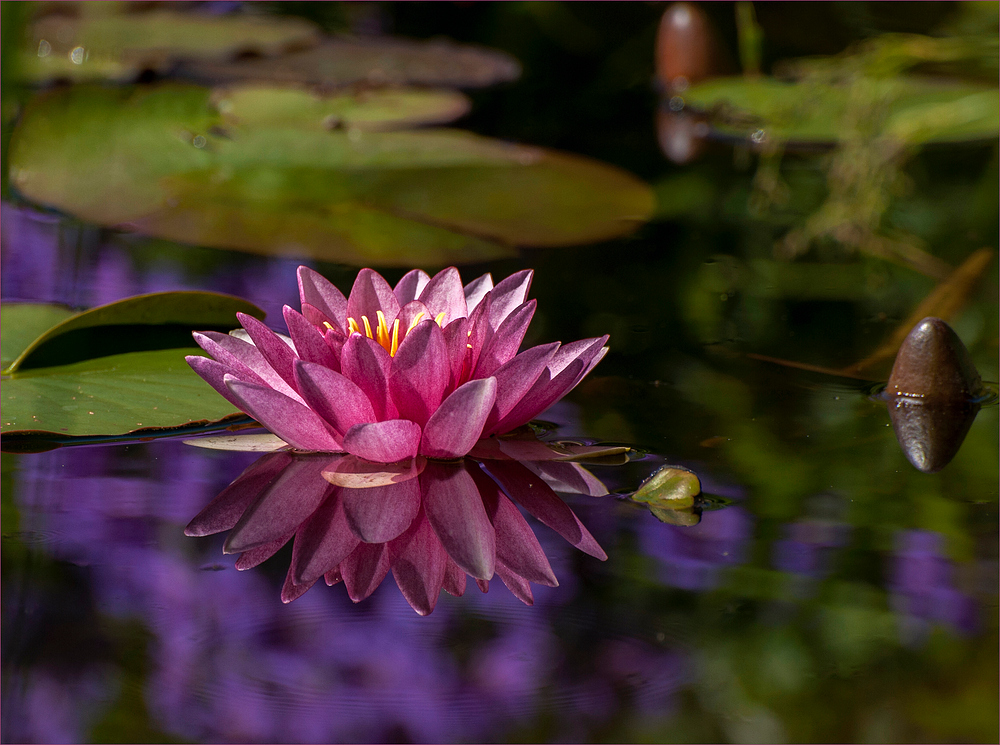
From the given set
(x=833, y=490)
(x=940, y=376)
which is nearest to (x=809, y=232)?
(x=940, y=376)

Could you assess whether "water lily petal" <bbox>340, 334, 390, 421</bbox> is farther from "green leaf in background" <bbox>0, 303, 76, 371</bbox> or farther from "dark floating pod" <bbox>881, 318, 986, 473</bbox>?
"dark floating pod" <bbox>881, 318, 986, 473</bbox>

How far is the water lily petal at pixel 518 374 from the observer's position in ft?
3.19

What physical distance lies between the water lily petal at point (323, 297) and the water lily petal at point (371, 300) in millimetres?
32

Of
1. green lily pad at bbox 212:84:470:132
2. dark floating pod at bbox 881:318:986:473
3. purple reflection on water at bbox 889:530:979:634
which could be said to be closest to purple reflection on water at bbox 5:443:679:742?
purple reflection on water at bbox 889:530:979:634

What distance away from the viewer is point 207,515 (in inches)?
37.4

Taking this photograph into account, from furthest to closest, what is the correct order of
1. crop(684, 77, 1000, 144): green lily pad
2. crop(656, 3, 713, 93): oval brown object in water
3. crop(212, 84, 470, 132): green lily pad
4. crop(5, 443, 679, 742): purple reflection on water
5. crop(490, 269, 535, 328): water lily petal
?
crop(656, 3, 713, 93): oval brown object in water
crop(212, 84, 470, 132): green lily pad
crop(684, 77, 1000, 144): green lily pad
crop(490, 269, 535, 328): water lily petal
crop(5, 443, 679, 742): purple reflection on water

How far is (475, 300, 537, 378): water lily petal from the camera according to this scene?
40.3 inches

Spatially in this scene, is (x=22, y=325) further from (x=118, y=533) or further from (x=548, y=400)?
(x=548, y=400)

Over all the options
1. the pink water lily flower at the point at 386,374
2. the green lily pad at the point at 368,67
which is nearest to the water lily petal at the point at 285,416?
the pink water lily flower at the point at 386,374

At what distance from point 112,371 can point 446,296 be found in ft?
1.52

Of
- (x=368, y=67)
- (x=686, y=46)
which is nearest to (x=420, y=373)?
(x=368, y=67)

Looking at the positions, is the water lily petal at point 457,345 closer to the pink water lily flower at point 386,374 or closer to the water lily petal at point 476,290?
the pink water lily flower at point 386,374

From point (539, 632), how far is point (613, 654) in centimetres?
7

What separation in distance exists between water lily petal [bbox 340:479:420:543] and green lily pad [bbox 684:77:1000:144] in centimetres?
190
